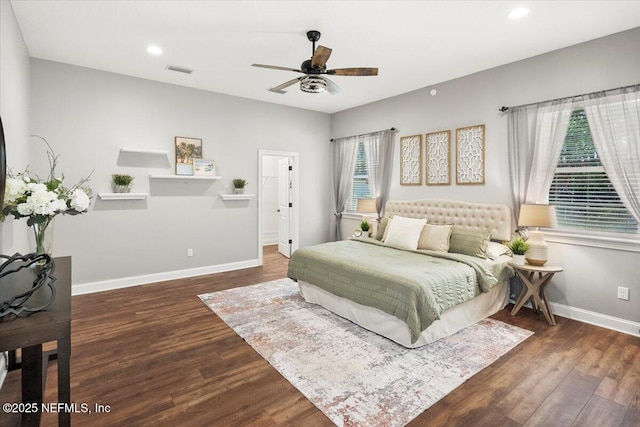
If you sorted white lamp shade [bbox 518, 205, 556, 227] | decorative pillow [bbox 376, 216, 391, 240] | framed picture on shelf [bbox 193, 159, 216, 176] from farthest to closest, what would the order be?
framed picture on shelf [bbox 193, 159, 216, 176]
decorative pillow [bbox 376, 216, 391, 240]
white lamp shade [bbox 518, 205, 556, 227]

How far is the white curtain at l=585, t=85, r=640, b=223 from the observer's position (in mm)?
3139

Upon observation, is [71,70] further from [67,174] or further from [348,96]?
[348,96]

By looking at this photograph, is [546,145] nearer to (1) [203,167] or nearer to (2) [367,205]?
(2) [367,205]

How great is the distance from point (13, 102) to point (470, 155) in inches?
197

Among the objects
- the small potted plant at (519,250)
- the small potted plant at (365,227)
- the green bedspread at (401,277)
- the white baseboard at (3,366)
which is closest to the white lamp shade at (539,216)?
the small potted plant at (519,250)

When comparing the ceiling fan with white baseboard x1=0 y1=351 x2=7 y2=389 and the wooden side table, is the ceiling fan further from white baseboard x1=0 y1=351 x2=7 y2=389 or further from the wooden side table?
white baseboard x1=0 y1=351 x2=7 y2=389

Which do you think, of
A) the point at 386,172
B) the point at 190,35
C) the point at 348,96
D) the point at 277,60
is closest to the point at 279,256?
the point at 386,172

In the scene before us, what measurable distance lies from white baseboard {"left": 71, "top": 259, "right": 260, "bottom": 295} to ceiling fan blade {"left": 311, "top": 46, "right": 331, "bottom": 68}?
12.0 ft

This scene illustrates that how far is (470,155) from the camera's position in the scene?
4.48 metres

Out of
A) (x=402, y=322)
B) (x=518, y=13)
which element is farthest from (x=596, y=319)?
(x=518, y=13)

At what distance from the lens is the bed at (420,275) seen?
2.85 m

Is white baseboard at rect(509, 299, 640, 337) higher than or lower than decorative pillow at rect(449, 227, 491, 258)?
lower


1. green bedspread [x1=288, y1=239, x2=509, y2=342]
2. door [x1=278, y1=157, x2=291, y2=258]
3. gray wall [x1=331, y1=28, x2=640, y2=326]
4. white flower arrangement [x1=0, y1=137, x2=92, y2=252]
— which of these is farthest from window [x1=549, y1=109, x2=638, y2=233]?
white flower arrangement [x1=0, y1=137, x2=92, y2=252]

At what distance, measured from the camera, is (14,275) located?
5.41 feet
